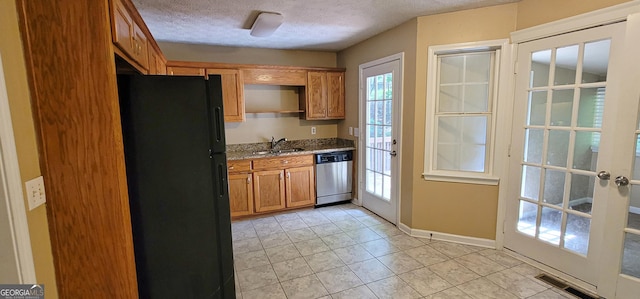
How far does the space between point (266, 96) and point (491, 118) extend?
2989 mm

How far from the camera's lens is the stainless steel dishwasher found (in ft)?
13.8

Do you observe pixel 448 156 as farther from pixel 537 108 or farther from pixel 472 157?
pixel 537 108

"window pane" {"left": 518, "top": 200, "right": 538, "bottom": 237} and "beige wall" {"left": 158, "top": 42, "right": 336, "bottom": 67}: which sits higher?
"beige wall" {"left": 158, "top": 42, "right": 336, "bottom": 67}

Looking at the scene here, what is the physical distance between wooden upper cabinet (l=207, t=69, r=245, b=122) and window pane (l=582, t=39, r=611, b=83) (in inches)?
140

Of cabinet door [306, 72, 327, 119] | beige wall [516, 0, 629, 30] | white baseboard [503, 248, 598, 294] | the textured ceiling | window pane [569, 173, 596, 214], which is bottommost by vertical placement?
white baseboard [503, 248, 598, 294]

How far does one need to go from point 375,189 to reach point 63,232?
10.7ft

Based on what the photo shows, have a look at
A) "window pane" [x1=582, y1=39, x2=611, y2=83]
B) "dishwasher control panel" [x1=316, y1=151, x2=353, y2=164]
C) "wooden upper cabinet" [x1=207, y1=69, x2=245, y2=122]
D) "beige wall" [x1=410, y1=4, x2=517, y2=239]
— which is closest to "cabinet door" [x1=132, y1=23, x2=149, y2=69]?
"wooden upper cabinet" [x1=207, y1=69, x2=245, y2=122]

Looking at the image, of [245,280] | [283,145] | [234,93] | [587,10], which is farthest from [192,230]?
[587,10]

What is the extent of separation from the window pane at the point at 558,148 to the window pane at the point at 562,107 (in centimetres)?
8

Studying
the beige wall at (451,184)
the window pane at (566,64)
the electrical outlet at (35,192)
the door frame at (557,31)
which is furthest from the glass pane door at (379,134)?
the electrical outlet at (35,192)

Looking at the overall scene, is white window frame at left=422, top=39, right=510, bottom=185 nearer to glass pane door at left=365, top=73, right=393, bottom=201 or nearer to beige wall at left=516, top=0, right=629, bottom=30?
beige wall at left=516, top=0, right=629, bottom=30

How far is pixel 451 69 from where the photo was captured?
2965 millimetres

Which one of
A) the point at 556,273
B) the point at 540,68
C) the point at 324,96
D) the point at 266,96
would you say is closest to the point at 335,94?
the point at 324,96

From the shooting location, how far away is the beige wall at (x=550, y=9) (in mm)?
2082
